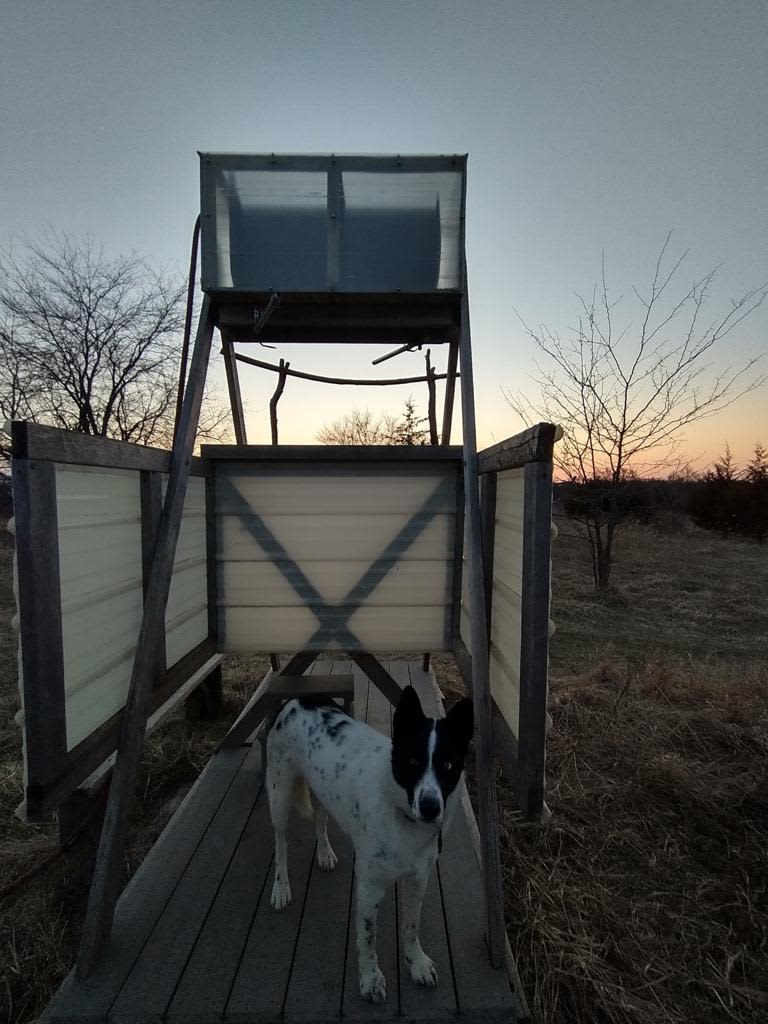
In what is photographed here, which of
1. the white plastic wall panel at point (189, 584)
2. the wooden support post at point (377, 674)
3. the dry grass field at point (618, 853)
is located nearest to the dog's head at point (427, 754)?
the dry grass field at point (618, 853)

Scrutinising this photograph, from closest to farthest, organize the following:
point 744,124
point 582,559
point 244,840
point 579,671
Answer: point 244,840, point 744,124, point 579,671, point 582,559

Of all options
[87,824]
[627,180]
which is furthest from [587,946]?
[627,180]

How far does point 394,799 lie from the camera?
224cm

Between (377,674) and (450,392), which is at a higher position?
(450,392)

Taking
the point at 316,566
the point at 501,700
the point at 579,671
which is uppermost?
the point at 316,566

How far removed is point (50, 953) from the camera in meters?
2.75

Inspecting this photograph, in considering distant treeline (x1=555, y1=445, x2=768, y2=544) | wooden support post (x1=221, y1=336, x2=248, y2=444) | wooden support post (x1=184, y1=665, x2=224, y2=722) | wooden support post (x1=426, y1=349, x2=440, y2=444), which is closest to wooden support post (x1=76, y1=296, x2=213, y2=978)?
wooden support post (x1=221, y1=336, x2=248, y2=444)

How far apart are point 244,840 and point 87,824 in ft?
4.06

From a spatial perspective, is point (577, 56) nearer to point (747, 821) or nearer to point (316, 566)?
point (316, 566)

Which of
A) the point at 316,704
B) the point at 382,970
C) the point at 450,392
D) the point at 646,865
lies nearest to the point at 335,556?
the point at 316,704

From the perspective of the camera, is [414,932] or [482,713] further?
[482,713]

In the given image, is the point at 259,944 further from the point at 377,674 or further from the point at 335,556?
the point at 335,556

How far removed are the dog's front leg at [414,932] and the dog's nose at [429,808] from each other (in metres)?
0.51

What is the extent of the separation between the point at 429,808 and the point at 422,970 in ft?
3.17
